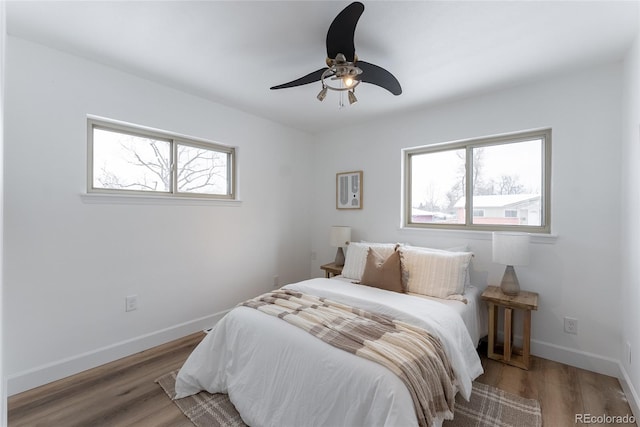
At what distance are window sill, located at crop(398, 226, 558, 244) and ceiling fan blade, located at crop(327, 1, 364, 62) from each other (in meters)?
2.00

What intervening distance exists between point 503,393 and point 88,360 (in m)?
3.08

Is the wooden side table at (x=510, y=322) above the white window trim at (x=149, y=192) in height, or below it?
below

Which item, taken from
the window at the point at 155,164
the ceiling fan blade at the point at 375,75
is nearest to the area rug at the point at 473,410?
the window at the point at 155,164

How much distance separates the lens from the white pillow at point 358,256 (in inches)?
120

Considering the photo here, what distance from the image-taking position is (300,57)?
2.28 meters

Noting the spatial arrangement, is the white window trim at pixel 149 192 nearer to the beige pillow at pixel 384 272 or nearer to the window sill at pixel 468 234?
the beige pillow at pixel 384 272

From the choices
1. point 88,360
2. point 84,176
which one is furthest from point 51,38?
point 88,360

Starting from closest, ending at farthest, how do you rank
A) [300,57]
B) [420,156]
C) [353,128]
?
1. [300,57]
2. [420,156]
3. [353,128]

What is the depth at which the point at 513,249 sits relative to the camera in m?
2.49

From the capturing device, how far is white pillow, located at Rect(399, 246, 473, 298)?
2562 mm

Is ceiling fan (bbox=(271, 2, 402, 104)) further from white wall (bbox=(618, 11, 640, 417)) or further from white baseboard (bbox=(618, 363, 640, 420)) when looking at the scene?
white baseboard (bbox=(618, 363, 640, 420))

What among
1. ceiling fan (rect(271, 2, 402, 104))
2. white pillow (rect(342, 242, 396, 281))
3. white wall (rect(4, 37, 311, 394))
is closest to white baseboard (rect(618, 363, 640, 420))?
white pillow (rect(342, 242, 396, 281))

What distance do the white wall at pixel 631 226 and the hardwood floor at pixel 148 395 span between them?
0.22 m

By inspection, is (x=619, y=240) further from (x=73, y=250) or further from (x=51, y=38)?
(x=51, y=38)
